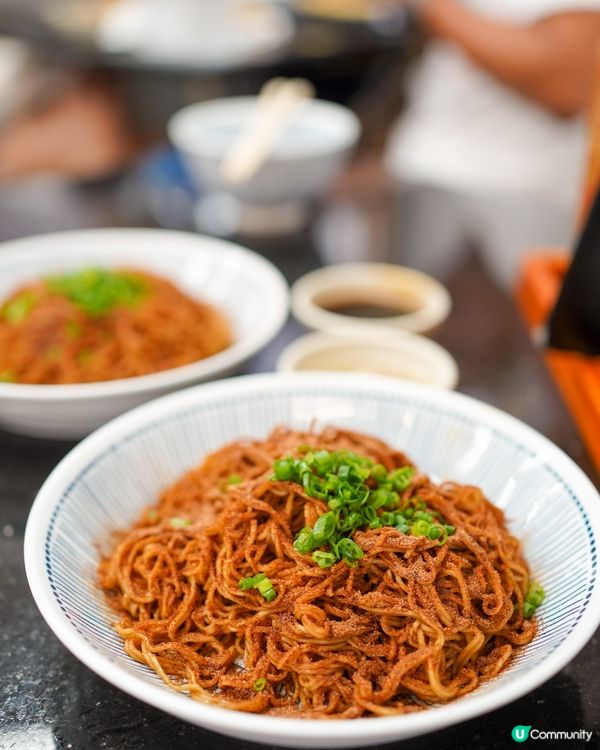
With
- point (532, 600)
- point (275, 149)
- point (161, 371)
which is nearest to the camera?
point (532, 600)

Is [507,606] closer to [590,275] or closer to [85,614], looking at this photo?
[85,614]

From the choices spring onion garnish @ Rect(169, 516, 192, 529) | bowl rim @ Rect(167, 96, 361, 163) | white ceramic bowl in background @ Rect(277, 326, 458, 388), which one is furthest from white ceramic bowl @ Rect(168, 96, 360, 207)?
spring onion garnish @ Rect(169, 516, 192, 529)

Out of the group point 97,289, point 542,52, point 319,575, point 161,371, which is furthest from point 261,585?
point 542,52

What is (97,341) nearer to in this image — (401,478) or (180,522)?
(180,522)

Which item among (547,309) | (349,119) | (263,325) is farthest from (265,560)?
(349,119)

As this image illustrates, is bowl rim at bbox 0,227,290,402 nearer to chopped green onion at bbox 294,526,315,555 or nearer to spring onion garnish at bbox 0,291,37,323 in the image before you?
spring onion garnish at bbox 0,291,37,323

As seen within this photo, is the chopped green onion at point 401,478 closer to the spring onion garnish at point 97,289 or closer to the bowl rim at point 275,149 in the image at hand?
the spring onion garnish at point 97,289

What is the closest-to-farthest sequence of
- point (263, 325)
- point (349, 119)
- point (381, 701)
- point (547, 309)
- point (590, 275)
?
point (381, 701), point (590, 275), point (263, 325), point (547, 309), point (349, 119)
